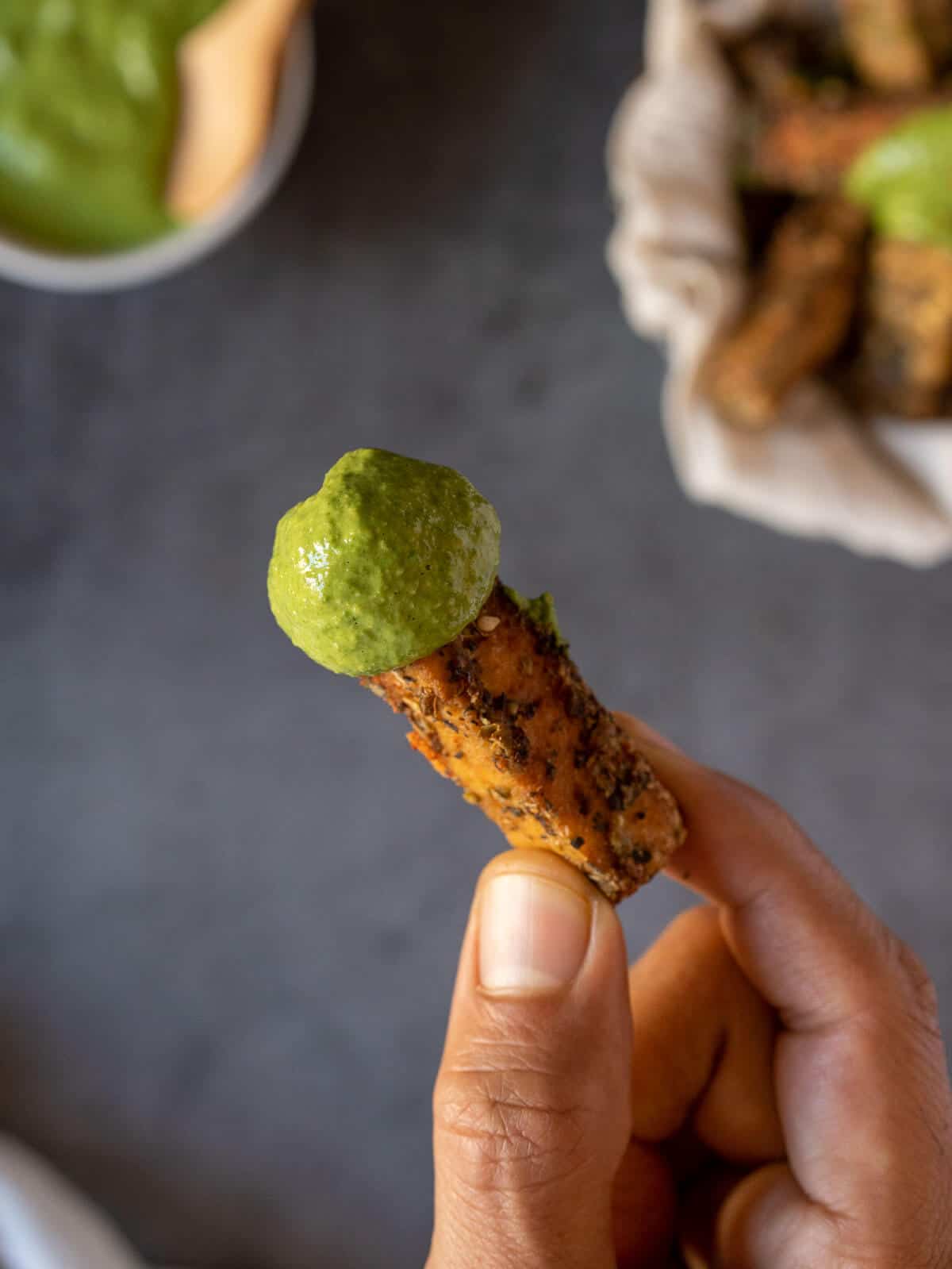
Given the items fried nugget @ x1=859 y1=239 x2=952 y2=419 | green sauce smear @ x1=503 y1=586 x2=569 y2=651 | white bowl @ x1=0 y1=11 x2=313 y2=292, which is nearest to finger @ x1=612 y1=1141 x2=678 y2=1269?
green sauce smear @ x1=503 y1=586 x2=569 y2=651

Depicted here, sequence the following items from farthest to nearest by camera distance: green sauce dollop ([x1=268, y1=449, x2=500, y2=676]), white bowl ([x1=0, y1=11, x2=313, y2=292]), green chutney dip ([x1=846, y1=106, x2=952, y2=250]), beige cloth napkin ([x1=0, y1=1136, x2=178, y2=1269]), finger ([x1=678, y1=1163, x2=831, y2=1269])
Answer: beige cloth napkin ([x1=0, y1=1136, x2=178, y2=1269]) < white bowl ([x1=0, y1=11, x2=313, y2=292]) < green chutney dip ([x1=846, y1=106, x2=952, y2=250]) < finger ([x1=678, y1=1163, x2=831, y2=1269]) < green sauce dollop ([x1=268, y1=449, x2=500, y2=676])

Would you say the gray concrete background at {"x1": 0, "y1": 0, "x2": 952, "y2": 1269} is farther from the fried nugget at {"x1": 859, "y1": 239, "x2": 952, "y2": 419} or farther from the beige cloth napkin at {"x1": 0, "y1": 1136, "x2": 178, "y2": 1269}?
the fried nugget at {"x1": 859, "y1": 239, "x2": 952, "y2": 419}

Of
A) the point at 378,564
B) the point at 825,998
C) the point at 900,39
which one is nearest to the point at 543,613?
the point at 378,564

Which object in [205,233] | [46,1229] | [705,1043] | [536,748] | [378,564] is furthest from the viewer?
[46,1229]

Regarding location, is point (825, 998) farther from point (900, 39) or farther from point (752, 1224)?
point (900, 39)

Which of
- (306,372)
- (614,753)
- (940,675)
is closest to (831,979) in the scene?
(614,753)

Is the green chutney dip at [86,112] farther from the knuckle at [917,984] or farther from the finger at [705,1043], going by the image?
the knuckle at [917,984]
